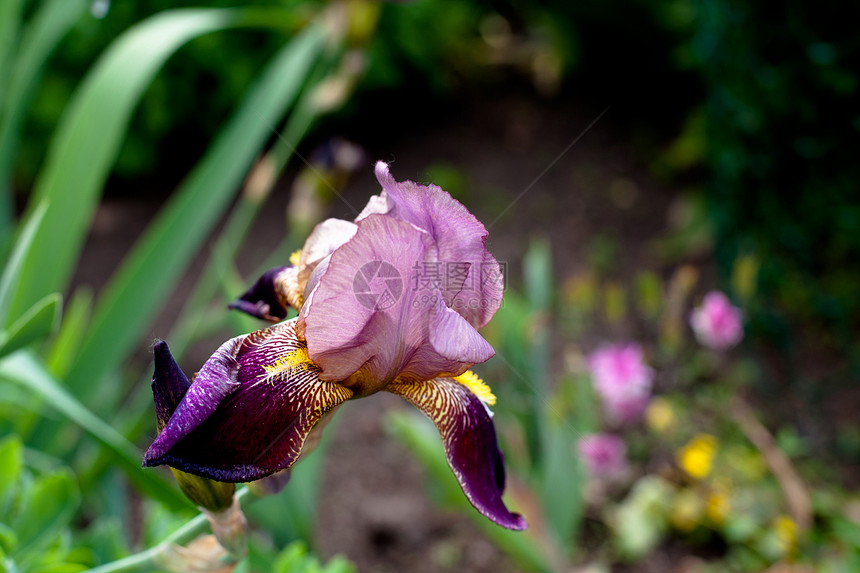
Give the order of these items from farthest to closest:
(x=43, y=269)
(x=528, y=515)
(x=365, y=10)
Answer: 1. (x=365, y=10)
2. (x=528, y=515)
3. (x=43, y=269)

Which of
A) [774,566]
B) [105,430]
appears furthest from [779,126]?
[105,430]

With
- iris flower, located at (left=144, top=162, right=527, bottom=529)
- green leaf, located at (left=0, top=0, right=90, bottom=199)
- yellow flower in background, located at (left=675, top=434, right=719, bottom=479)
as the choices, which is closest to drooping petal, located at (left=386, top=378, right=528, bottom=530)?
iris flower, located at (left=144, top=162, right=527, bottom=529)

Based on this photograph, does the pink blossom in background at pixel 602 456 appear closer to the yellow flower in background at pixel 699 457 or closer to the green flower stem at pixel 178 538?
the yellow flower in background at pixel 699 457

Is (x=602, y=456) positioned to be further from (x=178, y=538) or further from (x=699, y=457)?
(x=178, y=538)

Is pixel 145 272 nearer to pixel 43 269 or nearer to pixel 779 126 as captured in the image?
pixel 43 269

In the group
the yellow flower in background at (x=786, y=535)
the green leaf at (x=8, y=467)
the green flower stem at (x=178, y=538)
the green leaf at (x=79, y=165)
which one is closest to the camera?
the green flower stem at (x=178, y=538)

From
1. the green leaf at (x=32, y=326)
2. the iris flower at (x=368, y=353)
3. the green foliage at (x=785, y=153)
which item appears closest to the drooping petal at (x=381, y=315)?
the iris flower at (x=368, y=353)

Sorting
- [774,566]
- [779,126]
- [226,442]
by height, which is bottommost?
[774,566]

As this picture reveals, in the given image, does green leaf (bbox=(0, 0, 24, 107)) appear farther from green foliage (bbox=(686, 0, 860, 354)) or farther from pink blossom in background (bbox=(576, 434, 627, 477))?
green foliage (bbox=(686, 0, 860, 354))
